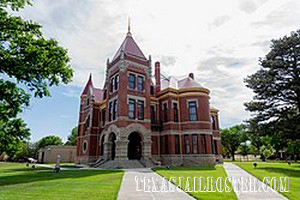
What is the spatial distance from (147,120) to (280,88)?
14806mm

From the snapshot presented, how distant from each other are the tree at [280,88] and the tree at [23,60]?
779 inches

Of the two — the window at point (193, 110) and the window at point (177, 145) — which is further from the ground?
the window at point (193, 110)

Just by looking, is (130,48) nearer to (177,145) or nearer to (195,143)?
(177,145)

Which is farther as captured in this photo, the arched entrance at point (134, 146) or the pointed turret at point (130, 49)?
the arched entrance at point (134, 146)

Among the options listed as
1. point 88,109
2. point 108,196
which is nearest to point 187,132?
point 88,109

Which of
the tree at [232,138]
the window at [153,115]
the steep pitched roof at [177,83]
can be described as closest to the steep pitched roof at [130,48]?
the steep pitched roof at [177,83]

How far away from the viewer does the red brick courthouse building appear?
1014 inches

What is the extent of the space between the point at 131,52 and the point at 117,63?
104 inches

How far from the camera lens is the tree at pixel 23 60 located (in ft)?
34.2

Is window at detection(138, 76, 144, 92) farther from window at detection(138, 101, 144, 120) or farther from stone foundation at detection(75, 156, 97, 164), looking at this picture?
stone foundation at detection(75, 156, 97, 164)

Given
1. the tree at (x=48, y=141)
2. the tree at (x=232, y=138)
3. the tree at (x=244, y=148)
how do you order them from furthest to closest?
the tree at (x=48, y=141), the tree at (x=244, y=148), the tree at (x=232, y=138)

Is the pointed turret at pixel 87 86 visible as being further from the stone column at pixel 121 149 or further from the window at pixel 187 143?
the window at pixel 187 143

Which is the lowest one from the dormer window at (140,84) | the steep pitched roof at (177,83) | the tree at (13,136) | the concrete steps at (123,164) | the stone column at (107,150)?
the concrete steps at (123,164)

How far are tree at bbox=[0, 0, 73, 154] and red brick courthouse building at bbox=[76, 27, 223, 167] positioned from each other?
45.2 ft
